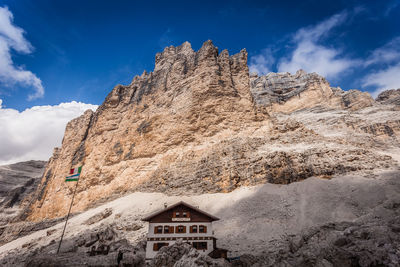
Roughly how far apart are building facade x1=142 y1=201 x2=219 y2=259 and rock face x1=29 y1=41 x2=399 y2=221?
1444 centimetres

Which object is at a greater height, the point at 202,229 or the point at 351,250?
the point at 202,229

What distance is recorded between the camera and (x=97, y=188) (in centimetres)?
5359

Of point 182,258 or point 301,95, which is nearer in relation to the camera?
point 182,258

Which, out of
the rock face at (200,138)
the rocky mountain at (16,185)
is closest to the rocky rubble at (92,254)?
the rock face at (200,138)

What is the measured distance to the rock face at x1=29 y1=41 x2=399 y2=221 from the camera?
3650cm

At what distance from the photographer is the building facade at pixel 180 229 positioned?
842 inches

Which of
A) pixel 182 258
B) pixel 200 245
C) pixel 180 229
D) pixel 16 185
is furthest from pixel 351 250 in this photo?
pixel 16 185

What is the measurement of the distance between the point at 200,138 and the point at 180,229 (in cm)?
2913

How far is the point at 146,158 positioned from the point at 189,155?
1162 centimetres

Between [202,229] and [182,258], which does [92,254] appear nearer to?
[202,229]

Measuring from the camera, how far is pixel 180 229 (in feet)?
72.4

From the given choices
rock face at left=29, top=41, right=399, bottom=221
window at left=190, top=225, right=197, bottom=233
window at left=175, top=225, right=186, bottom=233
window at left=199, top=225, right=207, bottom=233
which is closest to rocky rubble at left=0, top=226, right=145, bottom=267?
window at left=175, top=225, right=186, bottom=233

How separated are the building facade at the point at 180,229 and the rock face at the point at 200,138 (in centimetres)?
1444

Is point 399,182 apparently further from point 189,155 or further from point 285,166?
point 189,155
